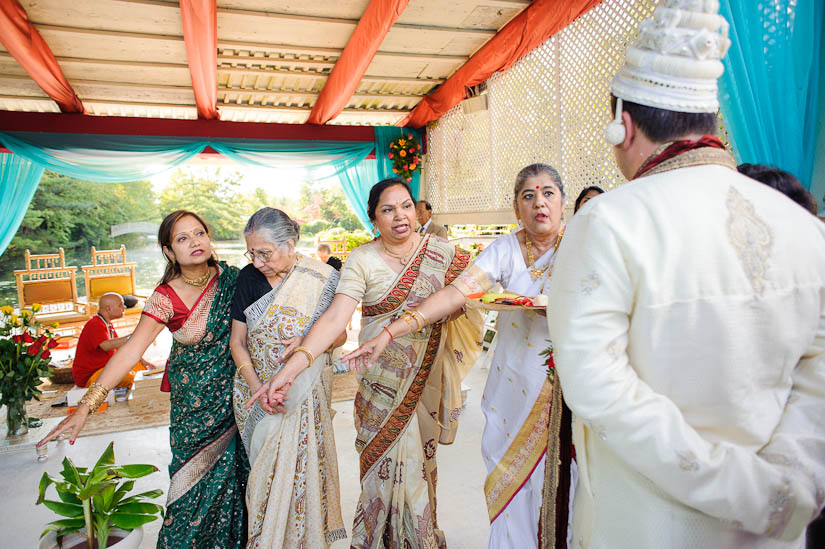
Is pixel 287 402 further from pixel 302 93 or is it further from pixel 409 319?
pixel 302 93

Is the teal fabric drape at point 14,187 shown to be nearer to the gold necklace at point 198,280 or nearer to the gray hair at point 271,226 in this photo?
the gold necklace at point 198,280

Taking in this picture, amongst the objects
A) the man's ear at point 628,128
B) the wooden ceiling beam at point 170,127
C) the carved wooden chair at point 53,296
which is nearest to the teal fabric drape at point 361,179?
the wooden ceiling beam at point 170,127

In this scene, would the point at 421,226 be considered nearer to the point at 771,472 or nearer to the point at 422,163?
the point at 422,163

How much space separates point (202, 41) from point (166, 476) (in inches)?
123

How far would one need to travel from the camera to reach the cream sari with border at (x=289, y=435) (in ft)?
6.47

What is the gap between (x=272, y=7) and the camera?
12.7 feet

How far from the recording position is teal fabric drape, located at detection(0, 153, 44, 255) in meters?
6.13

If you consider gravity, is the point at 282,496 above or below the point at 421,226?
below

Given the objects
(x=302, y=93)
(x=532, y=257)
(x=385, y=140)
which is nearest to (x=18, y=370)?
(x=532, y=257)

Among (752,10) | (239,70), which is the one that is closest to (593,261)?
(752,10)

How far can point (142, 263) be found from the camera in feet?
56.7

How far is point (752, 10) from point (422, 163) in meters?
5.73

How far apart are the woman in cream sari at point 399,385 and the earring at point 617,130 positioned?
1.19 meters

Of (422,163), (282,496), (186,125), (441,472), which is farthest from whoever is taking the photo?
(422,163)
